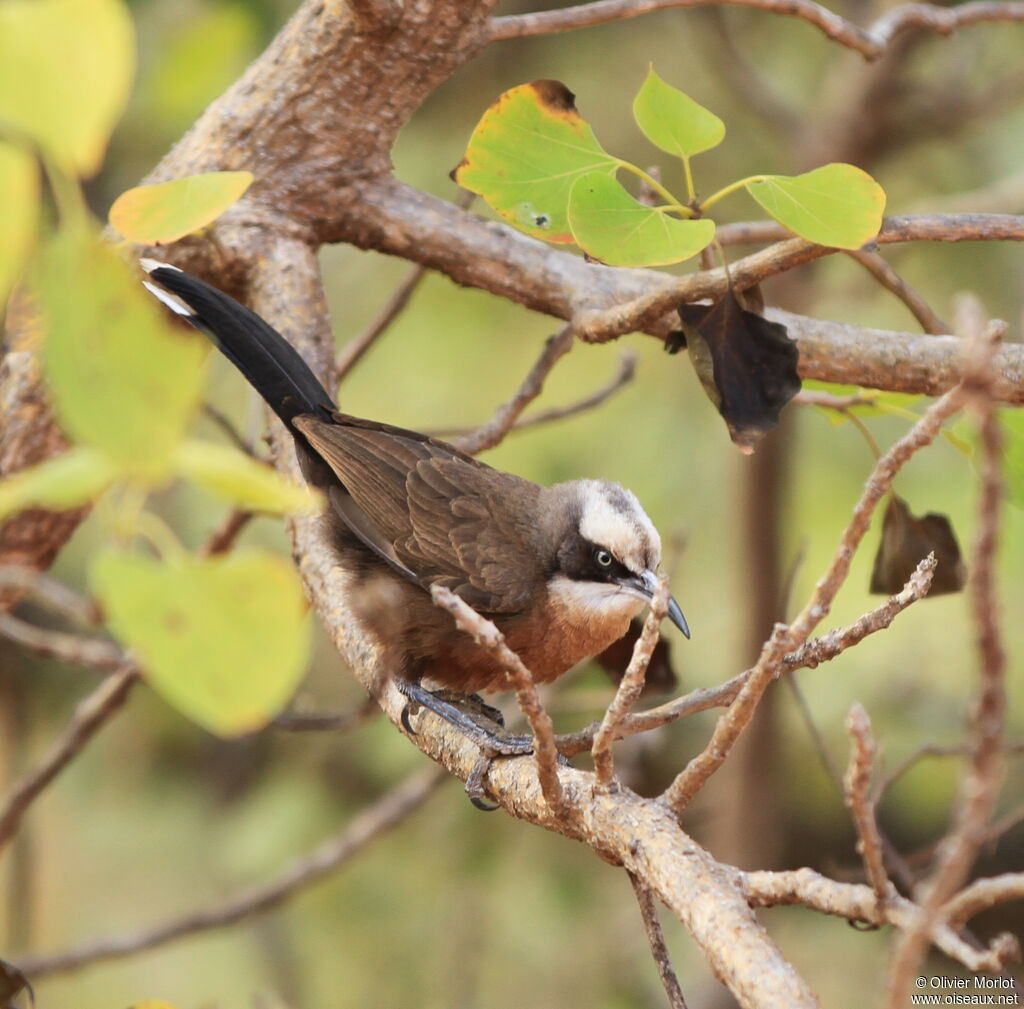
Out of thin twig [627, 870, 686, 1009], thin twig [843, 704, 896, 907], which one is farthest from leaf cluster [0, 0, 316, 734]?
thin twig [627, 870, 686, 1009]

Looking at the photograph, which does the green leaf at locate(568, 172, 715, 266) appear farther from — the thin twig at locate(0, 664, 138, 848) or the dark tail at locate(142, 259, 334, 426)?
the thin twig at locate(0, 664, 138, 848)

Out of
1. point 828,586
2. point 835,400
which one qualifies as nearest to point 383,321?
point 835,400

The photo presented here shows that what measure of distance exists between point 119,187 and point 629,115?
246 cm

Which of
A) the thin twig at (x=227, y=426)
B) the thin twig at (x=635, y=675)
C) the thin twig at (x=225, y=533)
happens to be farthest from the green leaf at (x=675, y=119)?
the thin twig at (x=225, y=533)

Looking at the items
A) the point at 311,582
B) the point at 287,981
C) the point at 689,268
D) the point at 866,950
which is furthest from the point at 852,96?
the point at 287,981

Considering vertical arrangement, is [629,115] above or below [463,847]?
above

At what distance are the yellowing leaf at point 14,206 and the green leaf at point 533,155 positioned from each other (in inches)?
55.7

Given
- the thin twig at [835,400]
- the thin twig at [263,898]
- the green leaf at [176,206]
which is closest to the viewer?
the green leaf at [176,206]

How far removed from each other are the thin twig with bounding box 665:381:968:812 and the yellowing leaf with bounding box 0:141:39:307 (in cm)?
86

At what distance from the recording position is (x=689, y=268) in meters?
5.47

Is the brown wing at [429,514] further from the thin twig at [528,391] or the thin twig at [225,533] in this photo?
the thin twig at [225,533]

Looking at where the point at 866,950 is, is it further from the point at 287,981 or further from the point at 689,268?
the point at 689,268

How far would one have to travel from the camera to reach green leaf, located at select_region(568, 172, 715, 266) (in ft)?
6.26

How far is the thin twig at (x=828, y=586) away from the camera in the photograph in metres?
1.30
